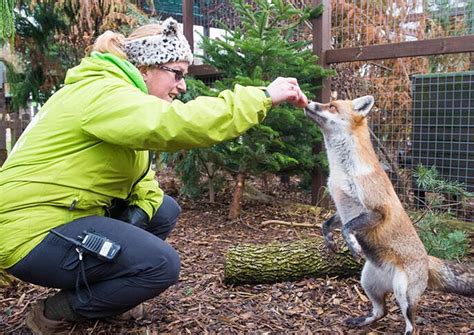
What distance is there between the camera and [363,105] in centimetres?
313

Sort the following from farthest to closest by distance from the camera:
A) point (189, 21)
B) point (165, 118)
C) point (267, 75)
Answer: point (189, 21) → point (267, 75) → point (165, 118)

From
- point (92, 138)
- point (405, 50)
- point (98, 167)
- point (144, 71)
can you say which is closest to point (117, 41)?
point (144, 71)

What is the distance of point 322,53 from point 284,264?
3.19 m

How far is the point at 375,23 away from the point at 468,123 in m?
1.78

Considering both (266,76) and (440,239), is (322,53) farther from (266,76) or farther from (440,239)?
(440,239)

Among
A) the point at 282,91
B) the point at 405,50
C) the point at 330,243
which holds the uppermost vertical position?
the point at 405,50

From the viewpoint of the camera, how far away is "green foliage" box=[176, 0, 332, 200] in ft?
16.4

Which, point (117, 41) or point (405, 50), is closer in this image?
point (117, 41)

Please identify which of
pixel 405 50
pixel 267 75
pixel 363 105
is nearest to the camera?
pixel 363 105

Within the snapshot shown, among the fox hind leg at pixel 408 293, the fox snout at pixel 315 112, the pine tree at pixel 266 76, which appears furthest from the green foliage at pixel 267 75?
the fox hind leg at pixel 408 293

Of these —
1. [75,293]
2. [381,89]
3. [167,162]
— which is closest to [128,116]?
[75,293]

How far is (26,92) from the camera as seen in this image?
7105 millimetres

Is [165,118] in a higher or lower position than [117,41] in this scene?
lower

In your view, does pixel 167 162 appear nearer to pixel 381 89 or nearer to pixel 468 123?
pixel 381 89
